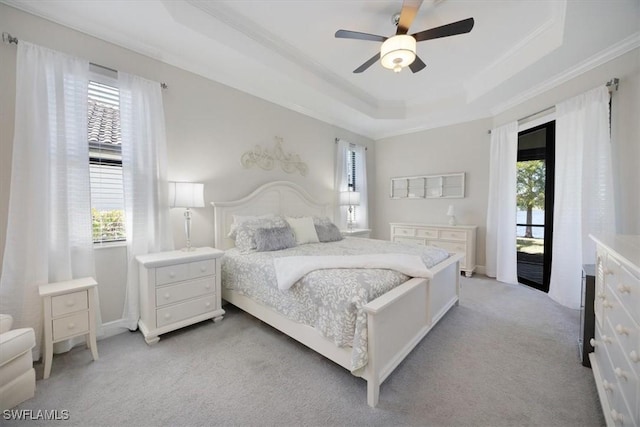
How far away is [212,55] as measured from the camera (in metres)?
2.74

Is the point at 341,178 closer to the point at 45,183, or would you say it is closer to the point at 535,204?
the point at 535,204

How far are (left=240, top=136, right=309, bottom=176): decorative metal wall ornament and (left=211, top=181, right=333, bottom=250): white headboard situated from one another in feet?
0.99

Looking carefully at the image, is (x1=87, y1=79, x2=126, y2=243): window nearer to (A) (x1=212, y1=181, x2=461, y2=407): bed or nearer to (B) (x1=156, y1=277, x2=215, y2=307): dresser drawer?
(B) (x1=156, y1=277, x2=215, y2=307): dresser drawer

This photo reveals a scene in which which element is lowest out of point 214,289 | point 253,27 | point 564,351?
point 564,351

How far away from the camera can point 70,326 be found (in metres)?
1.92

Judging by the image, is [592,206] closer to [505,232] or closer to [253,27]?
[505,232]


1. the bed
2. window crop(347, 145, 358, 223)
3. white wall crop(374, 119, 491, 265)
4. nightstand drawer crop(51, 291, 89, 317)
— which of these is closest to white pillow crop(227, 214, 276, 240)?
the bed

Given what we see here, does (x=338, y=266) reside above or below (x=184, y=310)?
above

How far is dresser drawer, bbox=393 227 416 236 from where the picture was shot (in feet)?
15.8

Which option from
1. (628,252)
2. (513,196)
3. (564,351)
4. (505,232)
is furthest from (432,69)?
(564,351)

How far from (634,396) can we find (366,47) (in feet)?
11.1

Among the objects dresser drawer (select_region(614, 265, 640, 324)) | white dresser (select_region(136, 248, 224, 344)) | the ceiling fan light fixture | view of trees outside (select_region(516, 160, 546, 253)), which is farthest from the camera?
view of trees outside (select_region(516, 160, 546, 253))

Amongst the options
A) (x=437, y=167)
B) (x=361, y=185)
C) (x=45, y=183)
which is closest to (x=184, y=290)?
(x=45, y=183)

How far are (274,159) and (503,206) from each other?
3627mm
